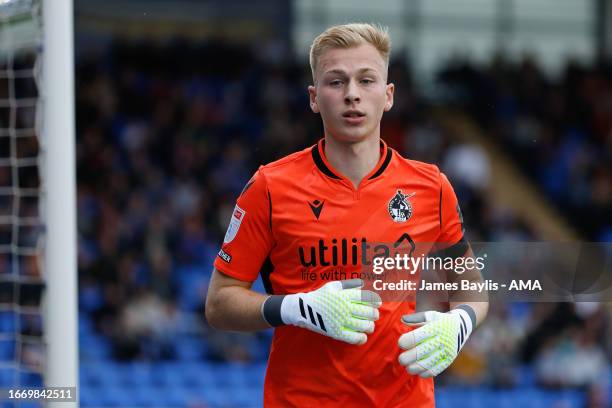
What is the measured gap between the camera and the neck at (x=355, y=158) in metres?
3.37

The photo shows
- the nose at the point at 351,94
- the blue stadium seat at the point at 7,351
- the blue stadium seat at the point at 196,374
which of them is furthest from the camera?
the blue stadium seat at the point at 196,374

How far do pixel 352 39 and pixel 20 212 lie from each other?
9871mm

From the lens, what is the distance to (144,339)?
1103cm

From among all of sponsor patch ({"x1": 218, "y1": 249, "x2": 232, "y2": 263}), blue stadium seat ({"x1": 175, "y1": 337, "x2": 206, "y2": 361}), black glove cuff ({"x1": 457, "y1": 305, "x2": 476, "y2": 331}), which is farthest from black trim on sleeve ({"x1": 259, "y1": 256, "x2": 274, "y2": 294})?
blue stadium seat ({"x1": 175, "y1": 337, "x2": 206, "y2": 361})

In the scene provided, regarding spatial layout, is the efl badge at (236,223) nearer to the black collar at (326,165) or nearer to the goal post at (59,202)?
the black collar at (326,165)

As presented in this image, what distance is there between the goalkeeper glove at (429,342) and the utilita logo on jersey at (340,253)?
0.25m

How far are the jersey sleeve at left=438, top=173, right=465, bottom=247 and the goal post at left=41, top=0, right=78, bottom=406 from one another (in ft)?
4.51

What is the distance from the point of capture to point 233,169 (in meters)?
13.8

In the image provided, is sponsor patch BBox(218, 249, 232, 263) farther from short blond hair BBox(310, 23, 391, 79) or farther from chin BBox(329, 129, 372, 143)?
short blond hair BBox(310, 23, 391, 79)

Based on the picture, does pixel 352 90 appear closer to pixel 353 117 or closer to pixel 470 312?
pixel 353 117

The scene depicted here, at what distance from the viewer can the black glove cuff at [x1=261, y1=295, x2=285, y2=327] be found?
10.3ft

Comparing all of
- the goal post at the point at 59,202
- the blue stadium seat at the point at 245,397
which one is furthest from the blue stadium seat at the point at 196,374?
the goal post at the point at 59,202

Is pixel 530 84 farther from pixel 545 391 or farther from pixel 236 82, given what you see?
pixel 545 391

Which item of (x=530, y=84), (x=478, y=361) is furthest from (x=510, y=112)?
(x=478, y=361)
